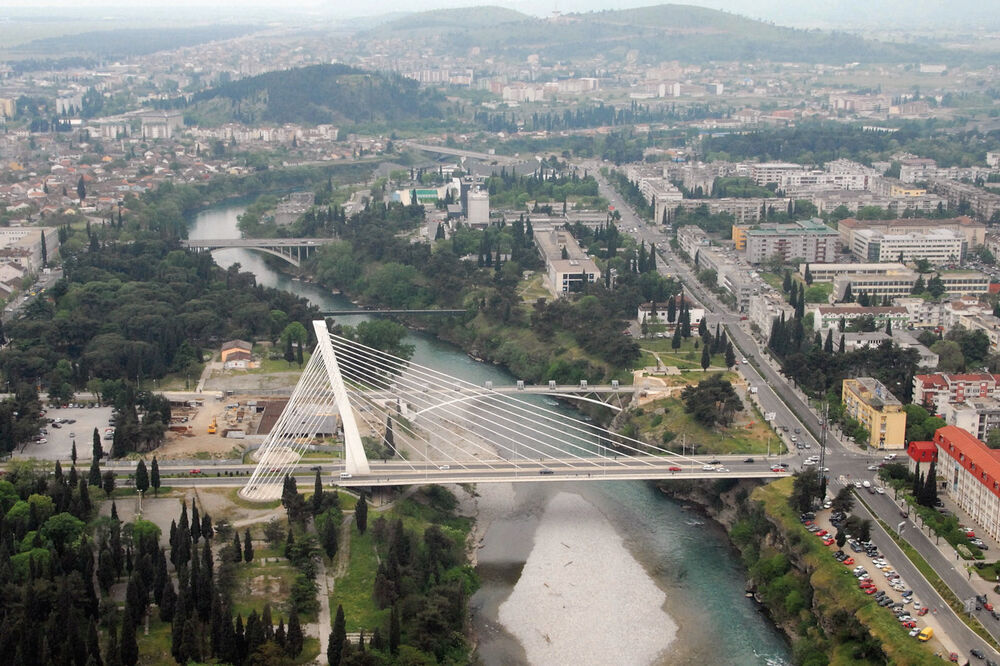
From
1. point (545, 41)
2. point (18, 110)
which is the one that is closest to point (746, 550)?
point (18, 110)

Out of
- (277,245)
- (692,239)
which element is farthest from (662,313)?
(277,245)

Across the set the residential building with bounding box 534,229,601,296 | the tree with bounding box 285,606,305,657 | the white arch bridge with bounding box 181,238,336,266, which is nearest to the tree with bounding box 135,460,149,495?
the tree with bounding box 285,606,305,657

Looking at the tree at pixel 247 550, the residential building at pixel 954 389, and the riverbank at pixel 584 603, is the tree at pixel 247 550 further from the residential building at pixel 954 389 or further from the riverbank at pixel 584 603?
the residential building at pixel 954 389

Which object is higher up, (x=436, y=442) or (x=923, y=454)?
(x=923, y=454)

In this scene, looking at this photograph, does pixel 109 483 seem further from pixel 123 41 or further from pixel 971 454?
pixel 123 41

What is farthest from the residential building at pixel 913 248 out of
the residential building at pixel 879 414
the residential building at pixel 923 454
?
the residential building at pixel 923 454

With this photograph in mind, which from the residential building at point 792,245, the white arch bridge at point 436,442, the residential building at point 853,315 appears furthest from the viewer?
the residential building at point 792,245
